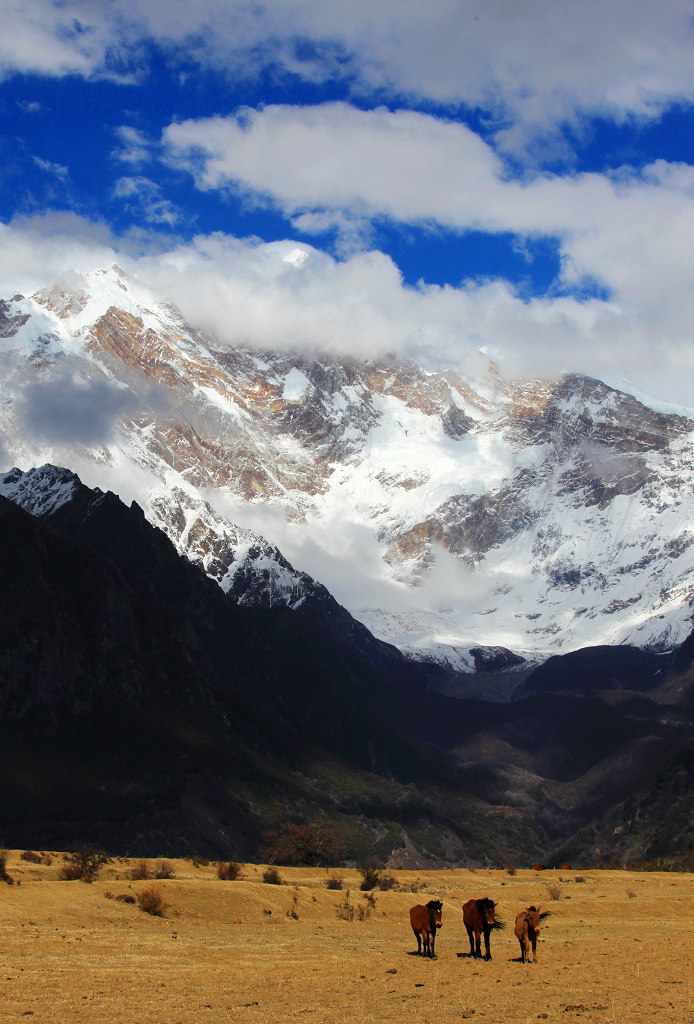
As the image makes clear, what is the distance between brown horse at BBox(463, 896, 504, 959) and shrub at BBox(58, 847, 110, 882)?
67.0 ft

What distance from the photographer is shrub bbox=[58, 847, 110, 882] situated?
55.1 m

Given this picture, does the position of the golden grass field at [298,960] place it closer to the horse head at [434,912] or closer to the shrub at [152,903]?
the shrub at [152,903]

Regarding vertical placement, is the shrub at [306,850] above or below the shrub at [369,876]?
above

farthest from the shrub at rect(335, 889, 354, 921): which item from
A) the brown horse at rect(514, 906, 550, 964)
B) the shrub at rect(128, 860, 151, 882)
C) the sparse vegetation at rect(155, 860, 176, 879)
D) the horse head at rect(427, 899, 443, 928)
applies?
the brown horse at rect(514, 906, 550, 964)

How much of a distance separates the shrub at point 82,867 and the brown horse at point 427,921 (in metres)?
18.9

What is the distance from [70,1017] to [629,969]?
61.1 feet

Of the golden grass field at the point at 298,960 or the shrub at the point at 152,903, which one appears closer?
the golden grass field at the point at 298,960

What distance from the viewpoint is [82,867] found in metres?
56.5

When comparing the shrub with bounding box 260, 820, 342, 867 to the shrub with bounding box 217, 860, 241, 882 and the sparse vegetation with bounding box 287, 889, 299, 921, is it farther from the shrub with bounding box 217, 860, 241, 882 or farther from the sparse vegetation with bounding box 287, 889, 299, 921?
the sparse vegetation with bounding box 287, 889, 299, 921

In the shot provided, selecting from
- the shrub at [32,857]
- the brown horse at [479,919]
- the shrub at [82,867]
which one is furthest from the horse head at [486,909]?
the shrub at [32,857]

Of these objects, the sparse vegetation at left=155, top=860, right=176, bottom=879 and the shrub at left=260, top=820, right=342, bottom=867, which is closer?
the sparse vegetation at left=155, top=860, right=176, bottom=879

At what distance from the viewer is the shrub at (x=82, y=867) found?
5506cm

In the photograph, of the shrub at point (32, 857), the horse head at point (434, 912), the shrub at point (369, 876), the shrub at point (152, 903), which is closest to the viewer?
the horse head at point (434, 912)

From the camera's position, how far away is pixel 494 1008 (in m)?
31.8
